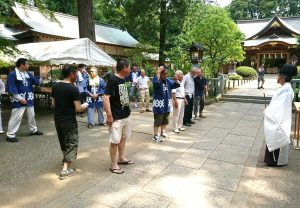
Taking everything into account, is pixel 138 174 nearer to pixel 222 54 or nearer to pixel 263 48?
pixel 222 54

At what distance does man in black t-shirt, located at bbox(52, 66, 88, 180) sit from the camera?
4.32m

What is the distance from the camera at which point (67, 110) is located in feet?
14.4

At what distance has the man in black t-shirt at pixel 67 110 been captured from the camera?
14.2 ft

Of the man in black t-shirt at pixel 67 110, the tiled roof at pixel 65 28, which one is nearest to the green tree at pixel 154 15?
the tiled roof at pixel 65 28

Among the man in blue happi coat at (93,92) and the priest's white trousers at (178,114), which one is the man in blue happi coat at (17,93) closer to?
the man in blue happi coat at (93,92)

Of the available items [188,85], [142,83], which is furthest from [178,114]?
[142,83]

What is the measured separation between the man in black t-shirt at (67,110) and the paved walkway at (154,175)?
0.39 metres

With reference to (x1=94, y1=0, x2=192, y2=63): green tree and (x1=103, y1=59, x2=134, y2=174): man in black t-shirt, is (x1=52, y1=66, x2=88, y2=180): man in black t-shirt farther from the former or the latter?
(x1=94, y1=0, x2=192, y2=63): green tree

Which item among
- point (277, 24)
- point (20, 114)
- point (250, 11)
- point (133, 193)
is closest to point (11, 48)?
point (20, 114)

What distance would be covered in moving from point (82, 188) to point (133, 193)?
29.9 inches

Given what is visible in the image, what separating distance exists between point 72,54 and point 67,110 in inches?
204

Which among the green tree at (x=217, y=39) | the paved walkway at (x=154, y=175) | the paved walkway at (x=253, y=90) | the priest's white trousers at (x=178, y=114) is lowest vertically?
the paved walkway at (x=154, y=175)

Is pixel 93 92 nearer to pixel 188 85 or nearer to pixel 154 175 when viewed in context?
pixel 188 85

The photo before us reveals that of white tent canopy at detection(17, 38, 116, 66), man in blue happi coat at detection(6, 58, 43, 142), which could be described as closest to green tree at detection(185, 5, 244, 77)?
white tent canopy at detection(17, 38, 116, 66)
